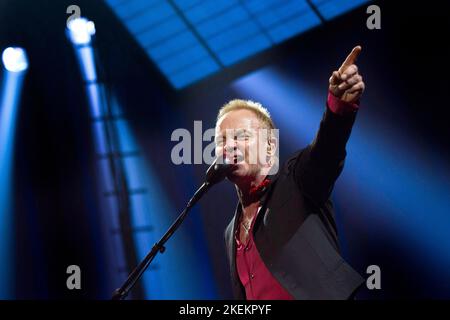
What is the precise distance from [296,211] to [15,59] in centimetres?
371

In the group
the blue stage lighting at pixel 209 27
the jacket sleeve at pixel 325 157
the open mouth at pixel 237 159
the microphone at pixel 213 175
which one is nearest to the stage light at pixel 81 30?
the blue stage lighting at pixel 209 27

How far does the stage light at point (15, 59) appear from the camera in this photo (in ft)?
14.8

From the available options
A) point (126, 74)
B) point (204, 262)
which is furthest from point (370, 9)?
point (204, 262)

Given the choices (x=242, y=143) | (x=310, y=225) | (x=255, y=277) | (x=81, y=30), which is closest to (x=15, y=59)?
(x=81, y=30)

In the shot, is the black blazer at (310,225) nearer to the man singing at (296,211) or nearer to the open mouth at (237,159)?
the man singing at (296,211)

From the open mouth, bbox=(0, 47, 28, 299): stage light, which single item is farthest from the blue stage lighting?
the open mouth

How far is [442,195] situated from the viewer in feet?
12.4

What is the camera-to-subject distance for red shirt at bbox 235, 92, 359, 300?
165cm

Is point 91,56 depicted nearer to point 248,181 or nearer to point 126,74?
point 126,74

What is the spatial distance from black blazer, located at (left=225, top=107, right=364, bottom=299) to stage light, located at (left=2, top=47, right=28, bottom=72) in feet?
11.5

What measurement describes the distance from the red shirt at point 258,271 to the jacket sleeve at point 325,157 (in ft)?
0.10

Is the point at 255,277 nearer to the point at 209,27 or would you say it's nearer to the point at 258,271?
the point at 258,271

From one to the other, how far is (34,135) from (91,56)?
95cm

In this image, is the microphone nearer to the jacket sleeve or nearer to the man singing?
the man singing
